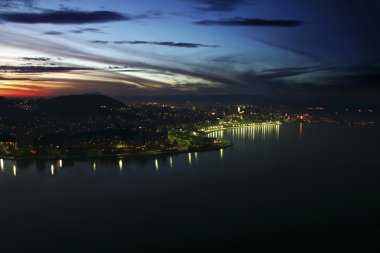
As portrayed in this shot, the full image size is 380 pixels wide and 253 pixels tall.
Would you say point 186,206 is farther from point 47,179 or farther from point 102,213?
point 47,179

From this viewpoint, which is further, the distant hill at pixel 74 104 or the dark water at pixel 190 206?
the distant hill at pixel 74 104

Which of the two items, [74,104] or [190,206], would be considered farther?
[74,104]

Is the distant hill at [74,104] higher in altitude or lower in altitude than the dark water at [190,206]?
higher

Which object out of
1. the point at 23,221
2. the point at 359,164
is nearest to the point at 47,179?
the point at 23,221

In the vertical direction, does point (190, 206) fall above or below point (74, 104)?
below
